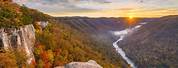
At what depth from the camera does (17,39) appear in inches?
2442

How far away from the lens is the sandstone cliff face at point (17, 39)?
59.3 meters

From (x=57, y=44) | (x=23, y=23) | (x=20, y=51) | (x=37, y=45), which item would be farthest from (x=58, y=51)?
(x=20, y=51)

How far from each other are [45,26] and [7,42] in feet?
136

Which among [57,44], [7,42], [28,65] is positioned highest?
[7,42]

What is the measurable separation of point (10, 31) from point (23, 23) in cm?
837

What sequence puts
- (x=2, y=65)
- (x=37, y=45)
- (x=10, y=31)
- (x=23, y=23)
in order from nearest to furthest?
(x=2, y=65), (x=10, y=31), (x=23, y=23), (x=37, y=45)

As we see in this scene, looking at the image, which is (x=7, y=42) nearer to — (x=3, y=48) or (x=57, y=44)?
(x=3, y=48)

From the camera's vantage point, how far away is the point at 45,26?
333 ft

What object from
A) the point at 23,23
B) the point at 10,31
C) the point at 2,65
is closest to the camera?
the point at 2,65

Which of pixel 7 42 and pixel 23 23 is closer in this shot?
pixel 7 42

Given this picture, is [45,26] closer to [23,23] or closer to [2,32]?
[23,23]

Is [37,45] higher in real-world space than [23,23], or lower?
lower

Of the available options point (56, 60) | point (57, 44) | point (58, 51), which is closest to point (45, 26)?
point (57, 44)

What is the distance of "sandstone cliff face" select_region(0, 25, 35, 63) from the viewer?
5934cm
